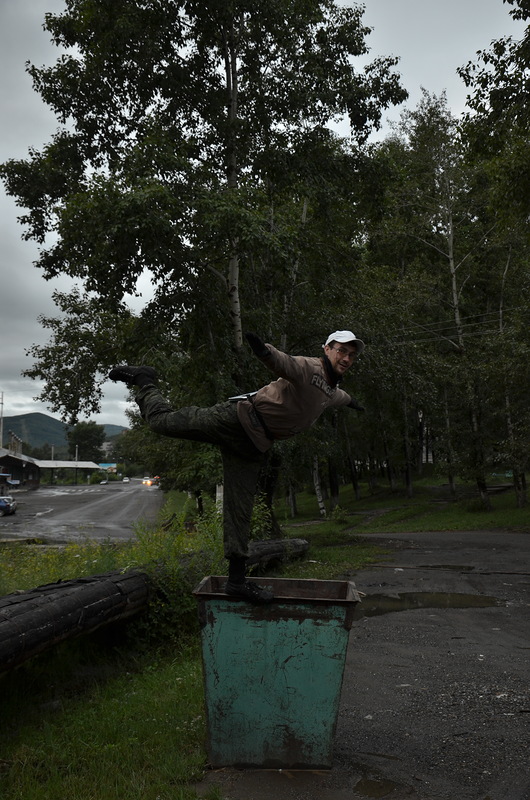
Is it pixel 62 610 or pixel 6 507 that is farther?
pixel 6 507

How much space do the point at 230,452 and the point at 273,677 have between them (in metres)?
1.38

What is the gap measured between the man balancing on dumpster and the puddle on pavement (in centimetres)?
482

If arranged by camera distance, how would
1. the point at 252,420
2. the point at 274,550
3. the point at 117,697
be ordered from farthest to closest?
1. the point at 274,550
2. the point at 117,697
3. the point at 252,420

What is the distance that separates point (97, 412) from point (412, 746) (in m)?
16.0

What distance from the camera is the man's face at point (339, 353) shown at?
4.06 metres

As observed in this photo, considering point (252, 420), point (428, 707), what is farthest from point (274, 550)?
point (252, 420)

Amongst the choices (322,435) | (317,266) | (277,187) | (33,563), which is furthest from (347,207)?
(33,563)

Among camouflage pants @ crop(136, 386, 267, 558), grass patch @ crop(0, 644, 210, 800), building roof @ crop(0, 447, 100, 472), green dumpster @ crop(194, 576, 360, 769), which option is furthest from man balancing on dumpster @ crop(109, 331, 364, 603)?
building roof @ crop(0, 447, 100, 472)

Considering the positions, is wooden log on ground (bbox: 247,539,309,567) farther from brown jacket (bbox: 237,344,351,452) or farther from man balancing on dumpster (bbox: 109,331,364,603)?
brown jacket (bbox: 237,344,351,452)

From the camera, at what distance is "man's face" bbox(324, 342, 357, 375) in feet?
13.3

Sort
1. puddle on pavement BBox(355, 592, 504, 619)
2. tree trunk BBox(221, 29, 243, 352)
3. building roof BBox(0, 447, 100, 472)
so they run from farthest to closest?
building roof BBox(0, 447, 100, 472) → tree trunk BBox(221, 29, 243, 352) → puddle on pavement BBox(355, 592, 504, 619)

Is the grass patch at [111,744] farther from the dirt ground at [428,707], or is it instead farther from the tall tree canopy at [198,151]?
the tall tree canopy at [198,151]

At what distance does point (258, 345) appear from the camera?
137 inches

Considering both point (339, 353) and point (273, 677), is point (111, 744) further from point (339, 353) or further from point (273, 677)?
point (339, 353)
